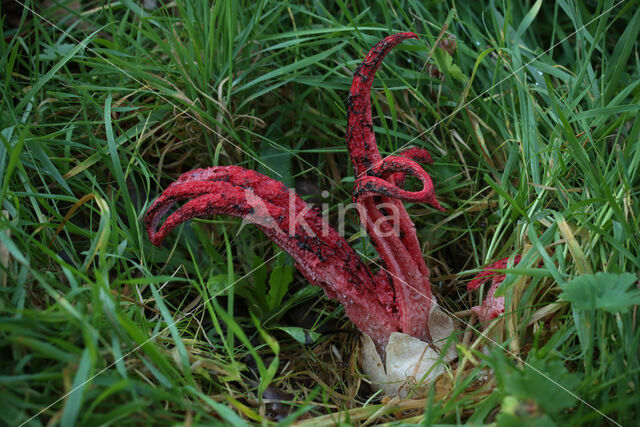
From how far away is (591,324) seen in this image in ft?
4.26

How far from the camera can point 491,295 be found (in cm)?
165

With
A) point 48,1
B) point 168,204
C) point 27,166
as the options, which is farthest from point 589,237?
point 48,1

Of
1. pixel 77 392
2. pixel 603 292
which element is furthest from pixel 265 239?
pixel 603 292

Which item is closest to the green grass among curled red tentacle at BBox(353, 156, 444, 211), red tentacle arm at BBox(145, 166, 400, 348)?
red tentacle arm at BBox(145, 166, 400, 348)

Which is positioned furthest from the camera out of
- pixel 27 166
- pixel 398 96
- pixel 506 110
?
pixel 398 96

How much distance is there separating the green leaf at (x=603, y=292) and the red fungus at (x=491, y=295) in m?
0.31

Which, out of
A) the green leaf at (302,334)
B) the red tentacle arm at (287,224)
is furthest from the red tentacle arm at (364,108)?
the green leaf at (302,334)

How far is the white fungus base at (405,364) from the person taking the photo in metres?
1.55

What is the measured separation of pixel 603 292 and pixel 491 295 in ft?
1.31

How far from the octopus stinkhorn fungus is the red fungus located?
0.41ft

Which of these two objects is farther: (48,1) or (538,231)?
(48,1)

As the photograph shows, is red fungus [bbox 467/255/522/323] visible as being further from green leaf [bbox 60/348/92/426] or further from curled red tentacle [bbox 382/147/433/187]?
green leaf [bbox 60/348/92/426]

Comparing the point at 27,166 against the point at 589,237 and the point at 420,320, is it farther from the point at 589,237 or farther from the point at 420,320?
the point at 589,237

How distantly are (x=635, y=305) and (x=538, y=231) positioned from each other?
0.45 m
